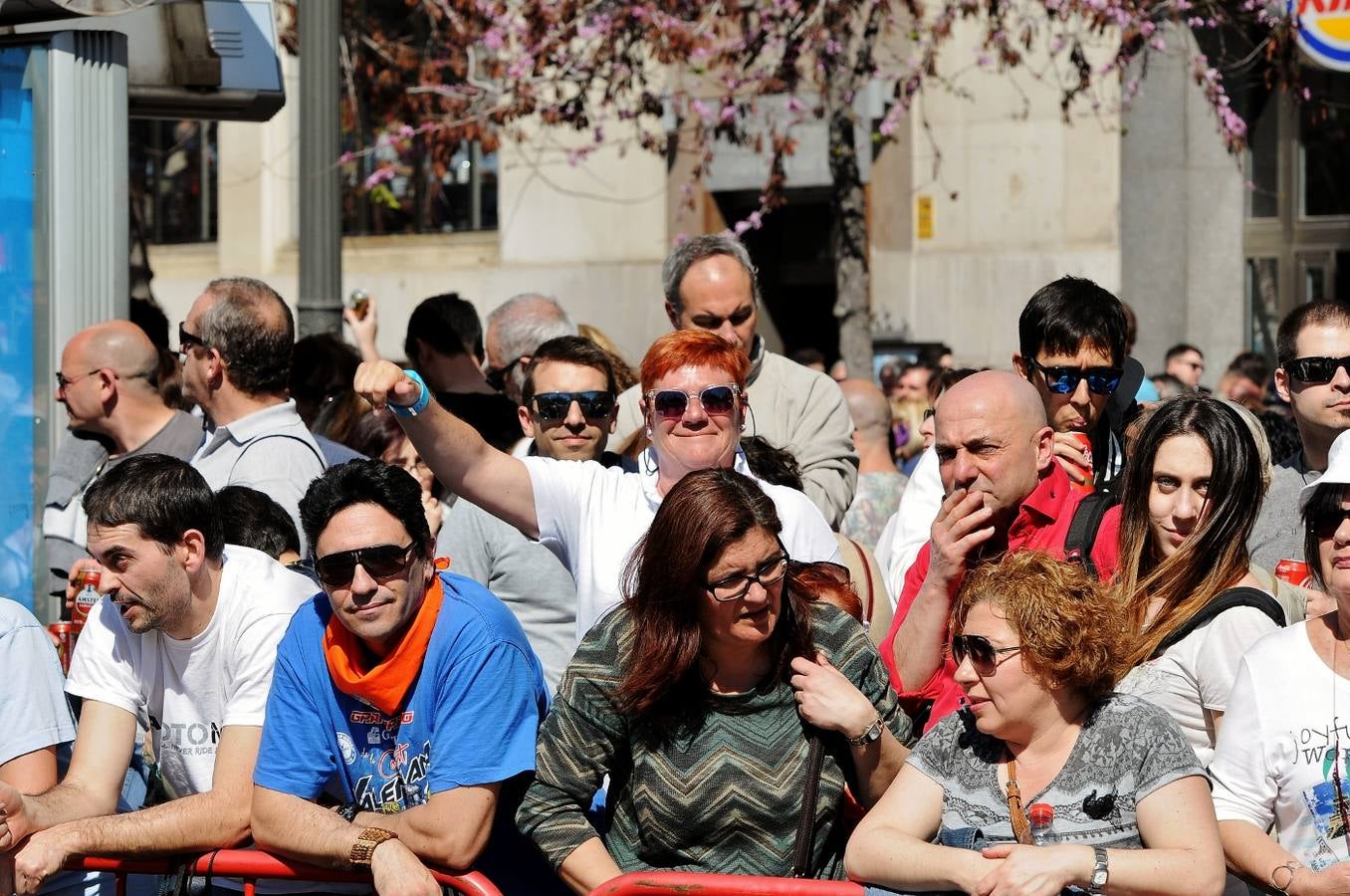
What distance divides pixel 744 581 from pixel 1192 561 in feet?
3.64

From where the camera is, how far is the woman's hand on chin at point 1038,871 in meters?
3.69

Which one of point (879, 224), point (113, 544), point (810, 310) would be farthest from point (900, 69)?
point (113, 544)

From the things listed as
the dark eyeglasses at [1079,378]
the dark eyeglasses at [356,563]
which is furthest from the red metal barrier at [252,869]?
the dark eyeglasses at [1079,378]

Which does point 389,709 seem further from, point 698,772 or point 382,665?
point 698,772

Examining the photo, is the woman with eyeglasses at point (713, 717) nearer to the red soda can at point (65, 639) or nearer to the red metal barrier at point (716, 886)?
the red metal barrier at point (716, 886)

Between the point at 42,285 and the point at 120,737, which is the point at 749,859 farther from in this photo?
the point at 42,285

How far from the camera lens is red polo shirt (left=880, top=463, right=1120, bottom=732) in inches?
176

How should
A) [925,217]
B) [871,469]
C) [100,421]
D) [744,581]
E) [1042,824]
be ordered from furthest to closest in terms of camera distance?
[925,217]
[871,469]
[100,421]
[744,581]
[1042,824]

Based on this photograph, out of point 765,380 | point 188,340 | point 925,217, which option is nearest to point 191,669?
point 188,340

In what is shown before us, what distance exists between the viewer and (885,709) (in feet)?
14.0

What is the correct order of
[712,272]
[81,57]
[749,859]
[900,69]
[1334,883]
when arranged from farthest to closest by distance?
[900,69], [81,57], [712,272], [749,859], [1334,883]

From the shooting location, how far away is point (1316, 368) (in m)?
5.33

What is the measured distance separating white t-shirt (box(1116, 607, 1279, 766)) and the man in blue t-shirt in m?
1.53

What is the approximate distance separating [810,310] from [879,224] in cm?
209
